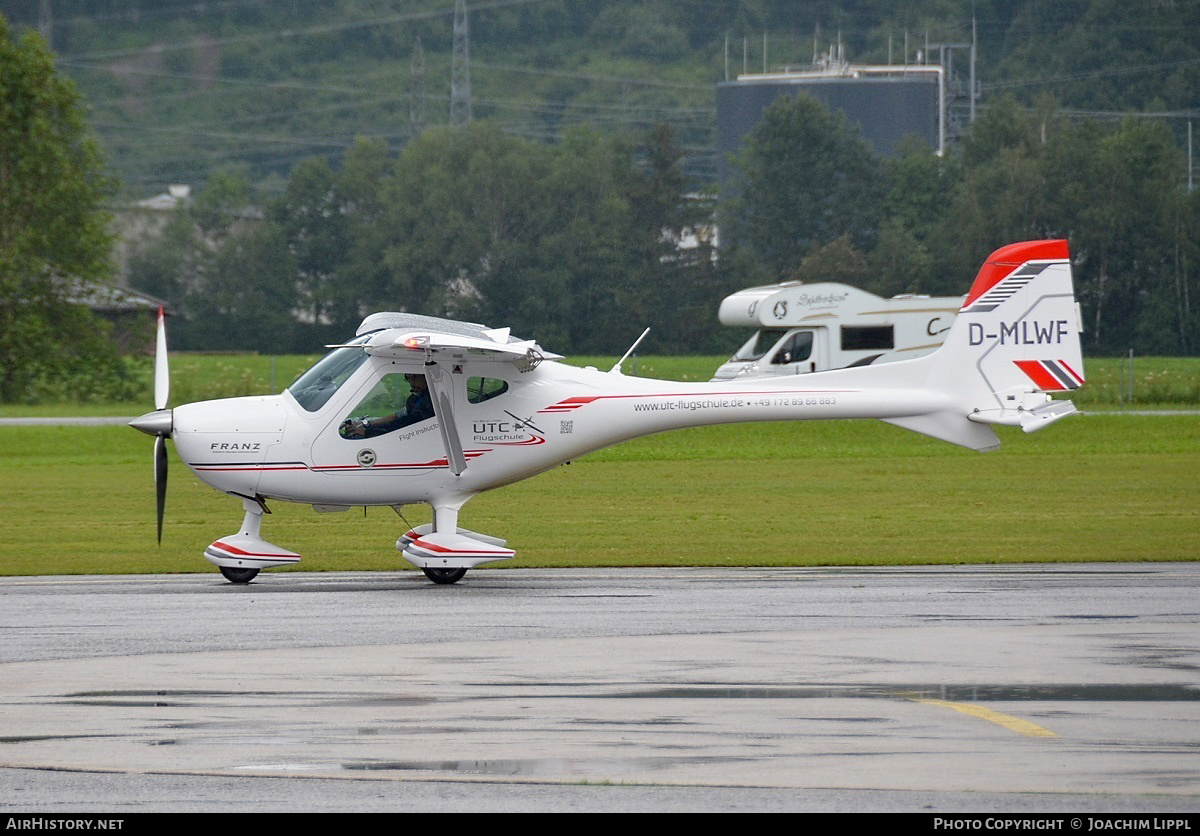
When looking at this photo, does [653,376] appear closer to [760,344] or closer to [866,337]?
[760,344]

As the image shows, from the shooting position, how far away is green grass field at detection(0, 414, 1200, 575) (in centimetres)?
1733

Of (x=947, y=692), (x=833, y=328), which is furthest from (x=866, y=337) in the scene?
(x=947, y=692)

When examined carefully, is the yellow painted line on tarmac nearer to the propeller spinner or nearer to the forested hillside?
the propeller spinner

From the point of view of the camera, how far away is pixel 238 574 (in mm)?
15227

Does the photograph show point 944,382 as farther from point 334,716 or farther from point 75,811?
point 75,811

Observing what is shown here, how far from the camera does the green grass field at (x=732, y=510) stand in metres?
17.3

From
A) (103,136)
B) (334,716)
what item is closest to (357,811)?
(334,716)

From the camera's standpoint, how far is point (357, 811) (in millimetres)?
7492

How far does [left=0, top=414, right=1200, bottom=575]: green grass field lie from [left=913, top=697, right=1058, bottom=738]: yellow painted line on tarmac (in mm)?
6905

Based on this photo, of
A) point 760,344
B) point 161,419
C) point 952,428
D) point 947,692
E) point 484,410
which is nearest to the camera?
point 947,692

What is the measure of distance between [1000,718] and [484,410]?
7.33 meters

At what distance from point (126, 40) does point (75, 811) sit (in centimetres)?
16290

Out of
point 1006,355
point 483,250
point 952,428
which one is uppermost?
point 483,250

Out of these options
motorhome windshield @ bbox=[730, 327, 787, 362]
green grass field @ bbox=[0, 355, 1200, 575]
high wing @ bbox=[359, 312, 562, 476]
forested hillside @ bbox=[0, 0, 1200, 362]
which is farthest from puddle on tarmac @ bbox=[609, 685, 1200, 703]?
forested hillside @ bbox=[0, 0, 1200, 362]
